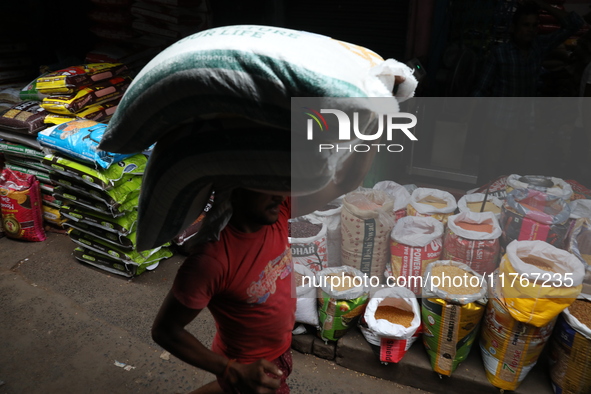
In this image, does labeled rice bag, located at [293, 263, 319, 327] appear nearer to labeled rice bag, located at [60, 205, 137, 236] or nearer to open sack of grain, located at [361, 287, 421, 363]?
open sack of grain, located at [361, 287, 421, 363]

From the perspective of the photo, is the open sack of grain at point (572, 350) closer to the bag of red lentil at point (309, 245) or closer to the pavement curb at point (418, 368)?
the pavement curb at point (418, 368)

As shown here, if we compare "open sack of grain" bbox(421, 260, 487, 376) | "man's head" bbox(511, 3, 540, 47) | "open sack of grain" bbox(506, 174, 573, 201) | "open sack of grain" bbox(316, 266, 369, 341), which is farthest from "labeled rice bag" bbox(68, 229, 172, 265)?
"man's head" bbox(511, 3, 540, 47)

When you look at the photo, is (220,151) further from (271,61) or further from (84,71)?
(84,71)

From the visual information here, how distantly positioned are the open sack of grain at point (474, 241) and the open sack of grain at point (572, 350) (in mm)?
523

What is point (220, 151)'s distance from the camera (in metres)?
1.25

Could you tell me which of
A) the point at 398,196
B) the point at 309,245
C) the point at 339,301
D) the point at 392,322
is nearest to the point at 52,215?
the point at 309,245

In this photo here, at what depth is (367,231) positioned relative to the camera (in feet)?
9.66

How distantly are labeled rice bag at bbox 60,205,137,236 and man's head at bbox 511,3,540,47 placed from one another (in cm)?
362

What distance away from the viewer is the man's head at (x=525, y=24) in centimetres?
373

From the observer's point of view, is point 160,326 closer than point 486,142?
Yes

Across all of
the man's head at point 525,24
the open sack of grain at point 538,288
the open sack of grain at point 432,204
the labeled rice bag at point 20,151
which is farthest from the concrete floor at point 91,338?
the man's head at point 525,24

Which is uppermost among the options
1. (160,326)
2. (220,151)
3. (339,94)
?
(339,94)

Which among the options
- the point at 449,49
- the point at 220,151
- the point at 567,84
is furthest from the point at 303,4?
the point at 220,151

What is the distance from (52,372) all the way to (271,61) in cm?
274
